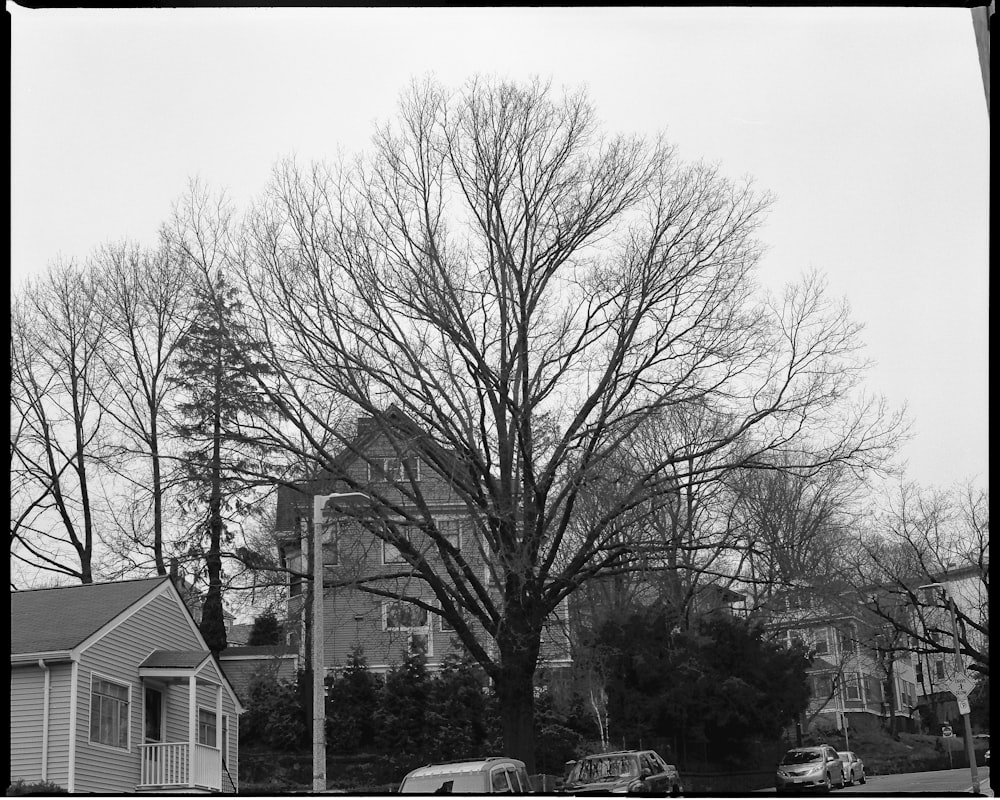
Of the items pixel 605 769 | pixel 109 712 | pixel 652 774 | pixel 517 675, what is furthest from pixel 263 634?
pixel 652 774

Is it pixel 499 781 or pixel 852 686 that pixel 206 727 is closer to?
pixel 499 781

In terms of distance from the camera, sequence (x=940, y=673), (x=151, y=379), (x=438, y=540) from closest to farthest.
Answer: (x=438, y=540)
(x=151, y=379)
(x=940, y=673)

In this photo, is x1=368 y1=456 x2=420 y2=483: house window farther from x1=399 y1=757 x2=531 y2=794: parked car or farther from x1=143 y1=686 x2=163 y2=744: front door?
x1=399 y1=757 x2=531 y2=794: parked car

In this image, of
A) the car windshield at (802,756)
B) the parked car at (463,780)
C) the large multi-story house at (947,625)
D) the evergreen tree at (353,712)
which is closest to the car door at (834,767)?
the car windshield at (802,756)

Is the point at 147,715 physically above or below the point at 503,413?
below

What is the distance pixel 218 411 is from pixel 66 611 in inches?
209

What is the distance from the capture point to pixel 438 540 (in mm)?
23781

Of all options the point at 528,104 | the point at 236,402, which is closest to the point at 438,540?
the point at 236,402

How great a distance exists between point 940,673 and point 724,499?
20.8 meters

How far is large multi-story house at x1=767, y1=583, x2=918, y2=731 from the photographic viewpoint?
974 inches

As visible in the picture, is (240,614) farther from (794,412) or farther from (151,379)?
(794,412)

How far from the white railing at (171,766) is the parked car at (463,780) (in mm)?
7976

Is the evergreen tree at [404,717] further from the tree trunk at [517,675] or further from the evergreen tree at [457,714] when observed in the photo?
the tree trunk at [517,675]

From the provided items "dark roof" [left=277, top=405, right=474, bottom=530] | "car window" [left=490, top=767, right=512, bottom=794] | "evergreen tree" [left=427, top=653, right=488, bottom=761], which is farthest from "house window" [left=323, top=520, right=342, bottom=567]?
"evergreen tree" [left=427, top=653, right=488, bottom=761]
